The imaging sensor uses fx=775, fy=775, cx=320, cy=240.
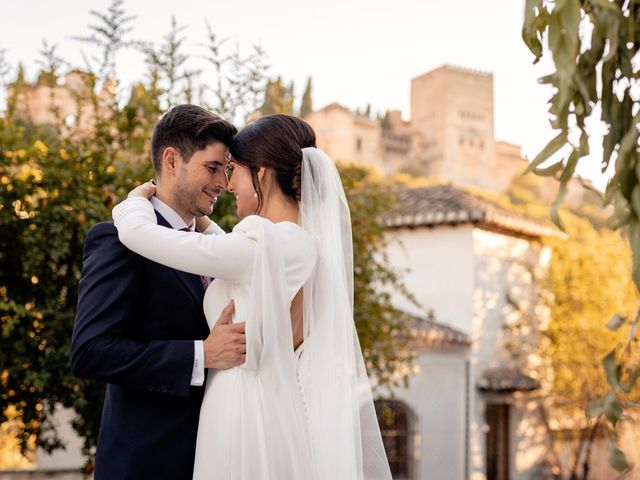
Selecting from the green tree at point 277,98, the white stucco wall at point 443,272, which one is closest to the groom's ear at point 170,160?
the green tree at point 277,98

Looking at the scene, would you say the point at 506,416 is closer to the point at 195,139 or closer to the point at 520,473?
the point at 520,473

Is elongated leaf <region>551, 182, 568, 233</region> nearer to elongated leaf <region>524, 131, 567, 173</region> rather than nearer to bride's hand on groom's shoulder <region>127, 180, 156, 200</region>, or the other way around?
elongated leaf <region>524, 131, 567, 173</region>

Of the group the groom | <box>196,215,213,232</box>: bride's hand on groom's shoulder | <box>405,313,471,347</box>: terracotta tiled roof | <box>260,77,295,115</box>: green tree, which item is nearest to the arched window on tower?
<box>405,313,471,347</box>: terracotta tiled roof

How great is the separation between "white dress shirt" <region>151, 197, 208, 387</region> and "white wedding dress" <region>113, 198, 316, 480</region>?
0.25 feet

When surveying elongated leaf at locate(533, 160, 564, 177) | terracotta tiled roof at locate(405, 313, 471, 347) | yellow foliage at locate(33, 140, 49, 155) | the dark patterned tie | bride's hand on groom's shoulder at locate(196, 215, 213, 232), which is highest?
yellow foliage at locate(33, 140, 49, 155)

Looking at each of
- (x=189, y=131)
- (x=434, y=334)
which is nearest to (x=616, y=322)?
(x=189, y=131)

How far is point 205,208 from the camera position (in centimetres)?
243

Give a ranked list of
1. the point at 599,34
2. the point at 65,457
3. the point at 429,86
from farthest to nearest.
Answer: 1. the point at 429,86
2. the point at 65,457
3. the point at 599,34

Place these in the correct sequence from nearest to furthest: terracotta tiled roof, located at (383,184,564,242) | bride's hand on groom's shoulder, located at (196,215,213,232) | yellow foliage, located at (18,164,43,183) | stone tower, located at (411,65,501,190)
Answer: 1. bride's hand on groom's shoulder, located at (196,215,213,232)
2. yellow foliage, located at (18,164,43,183)
3. terracotta tiled roof, located at (383,184,564,242)
4. stone tower, located at (411,65,501,190)

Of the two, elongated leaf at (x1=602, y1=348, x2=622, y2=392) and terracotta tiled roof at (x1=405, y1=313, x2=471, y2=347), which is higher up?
terracotta tiled roof at (x1=405, y1=313, x2=471, y2=347)

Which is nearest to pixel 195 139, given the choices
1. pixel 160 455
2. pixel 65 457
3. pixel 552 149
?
pixel 160 455

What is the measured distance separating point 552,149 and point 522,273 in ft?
46.9

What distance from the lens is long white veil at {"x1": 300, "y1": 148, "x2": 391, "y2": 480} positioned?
2.41 m

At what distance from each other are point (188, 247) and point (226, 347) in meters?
0.31
